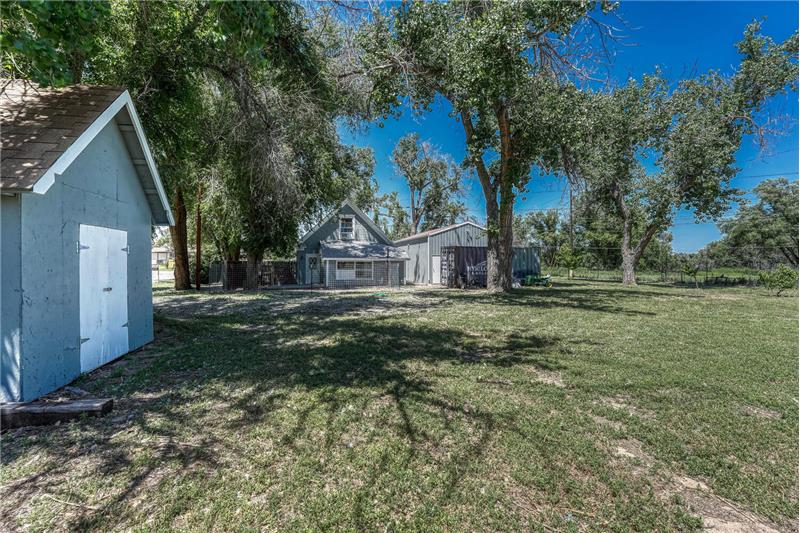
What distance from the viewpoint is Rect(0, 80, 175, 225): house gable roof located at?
3.81 metres

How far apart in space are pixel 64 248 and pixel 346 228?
69.5 feet

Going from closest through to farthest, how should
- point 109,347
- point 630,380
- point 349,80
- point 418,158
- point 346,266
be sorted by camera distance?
point 630,380
point 109,347
point 349,80
point 346,266
point 418,158

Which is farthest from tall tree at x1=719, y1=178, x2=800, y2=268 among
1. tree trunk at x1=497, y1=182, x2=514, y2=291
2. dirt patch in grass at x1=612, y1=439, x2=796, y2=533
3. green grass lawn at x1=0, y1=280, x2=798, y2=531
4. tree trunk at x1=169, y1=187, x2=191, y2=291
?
tree trunk at x1=169, y1=187, x2=191, y2=291

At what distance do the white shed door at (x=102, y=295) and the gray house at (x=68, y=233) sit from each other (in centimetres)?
2

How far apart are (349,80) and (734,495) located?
1233 centimetres

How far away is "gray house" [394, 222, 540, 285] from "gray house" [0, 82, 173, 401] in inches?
745

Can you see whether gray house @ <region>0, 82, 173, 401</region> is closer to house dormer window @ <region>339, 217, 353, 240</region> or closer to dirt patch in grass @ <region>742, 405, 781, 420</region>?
dirt patch in grass @ <region>742, 405, 781, 420</region>

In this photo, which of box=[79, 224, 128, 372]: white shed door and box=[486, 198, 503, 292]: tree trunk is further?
box=[486, 198, 503, 292]: tree trunk

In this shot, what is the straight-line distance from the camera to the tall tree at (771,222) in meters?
31.5

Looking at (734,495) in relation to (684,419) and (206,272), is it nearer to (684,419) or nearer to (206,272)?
(684,419)

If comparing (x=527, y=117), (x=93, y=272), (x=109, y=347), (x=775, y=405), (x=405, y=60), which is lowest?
(x=775, y=405)

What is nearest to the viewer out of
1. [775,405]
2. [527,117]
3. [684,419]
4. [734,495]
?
[734,495]

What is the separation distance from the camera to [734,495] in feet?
8.27

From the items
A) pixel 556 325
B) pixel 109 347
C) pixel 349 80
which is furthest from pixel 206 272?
pixel 556 325
